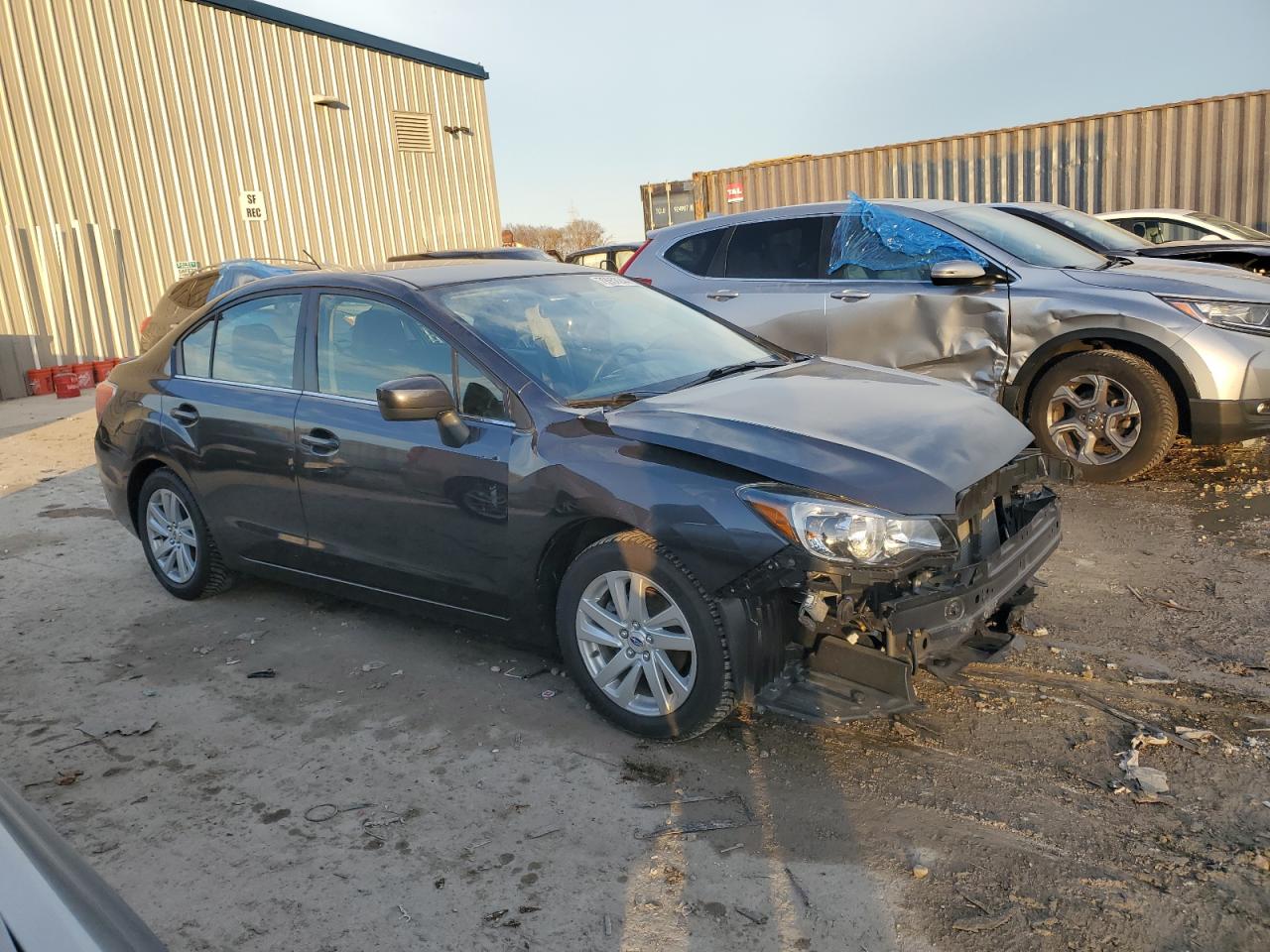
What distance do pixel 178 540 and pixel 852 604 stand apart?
3603 mm

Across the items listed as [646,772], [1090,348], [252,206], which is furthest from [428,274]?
[252,206]

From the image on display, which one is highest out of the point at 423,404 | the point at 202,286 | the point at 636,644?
the point at 202,286

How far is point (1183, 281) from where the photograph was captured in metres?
5.80

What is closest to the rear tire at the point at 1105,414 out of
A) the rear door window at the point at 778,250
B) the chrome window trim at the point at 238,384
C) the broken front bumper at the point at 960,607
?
the rear door window at the point at 778,250

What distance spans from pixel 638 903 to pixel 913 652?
1.09 meters

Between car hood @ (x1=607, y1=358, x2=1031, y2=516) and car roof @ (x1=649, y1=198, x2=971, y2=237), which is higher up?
car roof @ (x1=649, y1=198, x2=971, y2=237)

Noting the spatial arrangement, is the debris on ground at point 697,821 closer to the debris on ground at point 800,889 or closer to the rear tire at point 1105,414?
the debris on ground at point 800,889

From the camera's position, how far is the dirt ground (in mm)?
2438

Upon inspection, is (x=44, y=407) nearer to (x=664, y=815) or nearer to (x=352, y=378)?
(x=352, y=378)

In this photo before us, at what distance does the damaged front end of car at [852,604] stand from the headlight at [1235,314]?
334cm

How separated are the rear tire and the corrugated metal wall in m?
9.83

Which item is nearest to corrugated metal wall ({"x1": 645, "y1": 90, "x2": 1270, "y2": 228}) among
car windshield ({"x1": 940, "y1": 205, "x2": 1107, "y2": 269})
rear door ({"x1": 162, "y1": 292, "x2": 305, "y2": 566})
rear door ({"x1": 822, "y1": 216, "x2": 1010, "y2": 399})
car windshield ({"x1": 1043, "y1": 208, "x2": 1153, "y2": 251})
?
car windshield ({"x1": 1043, "y1": 208, "x2": 1153, "y2": 251})

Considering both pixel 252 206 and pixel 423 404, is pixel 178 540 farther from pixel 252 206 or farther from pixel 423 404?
pixel 252 206

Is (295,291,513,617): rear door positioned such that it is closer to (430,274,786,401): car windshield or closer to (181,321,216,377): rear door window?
(430,274,786,401): car windshield
